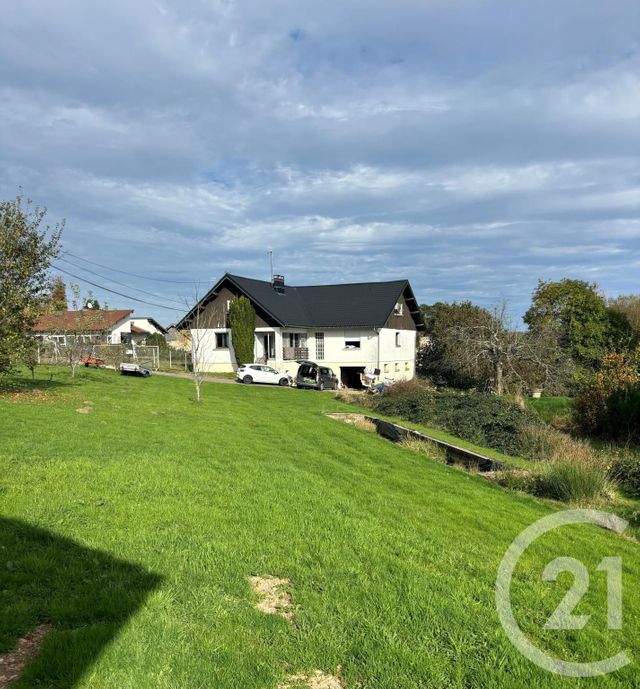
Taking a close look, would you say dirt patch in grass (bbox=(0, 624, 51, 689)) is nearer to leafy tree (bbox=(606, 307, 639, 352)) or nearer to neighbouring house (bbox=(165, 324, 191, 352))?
neighbouring house (bbox=(165, 324, 191, 352))

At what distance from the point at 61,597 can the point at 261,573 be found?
1552 mm

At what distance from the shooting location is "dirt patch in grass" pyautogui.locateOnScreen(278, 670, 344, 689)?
2977 millimetres

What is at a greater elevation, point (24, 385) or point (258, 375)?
point (24, 385)

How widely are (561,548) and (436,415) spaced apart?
46.9ft

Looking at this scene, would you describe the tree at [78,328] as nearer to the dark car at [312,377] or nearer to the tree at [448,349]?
the dark car at [312,377]

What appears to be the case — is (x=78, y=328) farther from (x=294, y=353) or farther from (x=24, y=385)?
(x=294, y=353)

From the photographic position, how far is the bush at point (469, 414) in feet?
56.8

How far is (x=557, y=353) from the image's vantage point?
32000 millimetres

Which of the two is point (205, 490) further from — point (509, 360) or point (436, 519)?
point (509, 360)

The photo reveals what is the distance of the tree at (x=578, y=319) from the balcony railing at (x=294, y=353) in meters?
17.1

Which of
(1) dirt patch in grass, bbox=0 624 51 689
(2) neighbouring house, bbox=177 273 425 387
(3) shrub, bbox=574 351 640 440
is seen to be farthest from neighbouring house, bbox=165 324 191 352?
(1) dirt patch in grass, bbox=0 624 51 689

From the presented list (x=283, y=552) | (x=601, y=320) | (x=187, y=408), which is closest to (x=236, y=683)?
(x=283, y=552)

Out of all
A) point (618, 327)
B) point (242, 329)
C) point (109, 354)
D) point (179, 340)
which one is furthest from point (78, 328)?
point (618, 327)

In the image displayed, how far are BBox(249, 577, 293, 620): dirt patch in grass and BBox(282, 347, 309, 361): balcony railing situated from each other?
32478 millimetres
